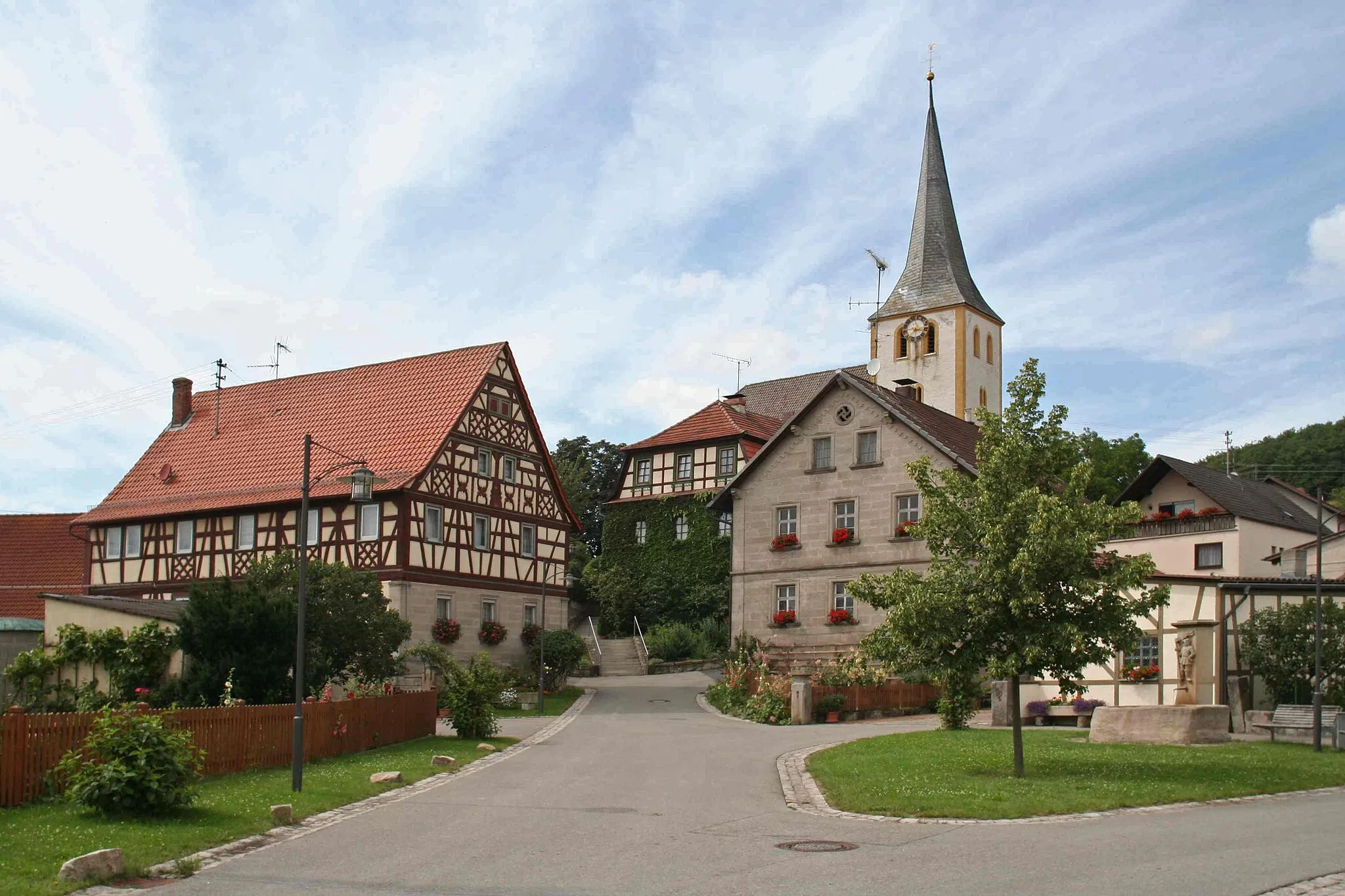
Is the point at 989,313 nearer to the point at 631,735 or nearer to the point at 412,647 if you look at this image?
the point at 412,647

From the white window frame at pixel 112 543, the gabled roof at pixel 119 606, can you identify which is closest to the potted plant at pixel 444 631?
the gabled roof at pixel 119 606

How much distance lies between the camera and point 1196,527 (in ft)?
155

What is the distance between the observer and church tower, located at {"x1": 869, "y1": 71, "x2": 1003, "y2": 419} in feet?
236

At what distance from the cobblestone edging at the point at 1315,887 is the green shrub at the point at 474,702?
1960 cm

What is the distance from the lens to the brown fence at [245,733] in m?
15.3

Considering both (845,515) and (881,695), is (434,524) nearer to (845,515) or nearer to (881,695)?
(845,515)

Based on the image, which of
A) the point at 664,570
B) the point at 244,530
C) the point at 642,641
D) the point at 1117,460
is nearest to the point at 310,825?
the point at 244,530

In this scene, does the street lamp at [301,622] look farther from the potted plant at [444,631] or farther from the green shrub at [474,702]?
the potted plant at [444,631]

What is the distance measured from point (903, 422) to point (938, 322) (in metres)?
32.8

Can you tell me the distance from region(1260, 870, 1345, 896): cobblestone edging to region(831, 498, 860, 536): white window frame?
30685 mm

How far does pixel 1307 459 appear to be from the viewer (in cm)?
8044

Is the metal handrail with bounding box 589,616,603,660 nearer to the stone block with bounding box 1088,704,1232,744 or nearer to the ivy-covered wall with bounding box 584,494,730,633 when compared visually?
the ivy-covered wall with bounding box 584,494,730,633

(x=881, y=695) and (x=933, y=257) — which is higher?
(x=933, y=257)

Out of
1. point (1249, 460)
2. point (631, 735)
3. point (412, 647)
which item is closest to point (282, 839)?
point (631, 735)
